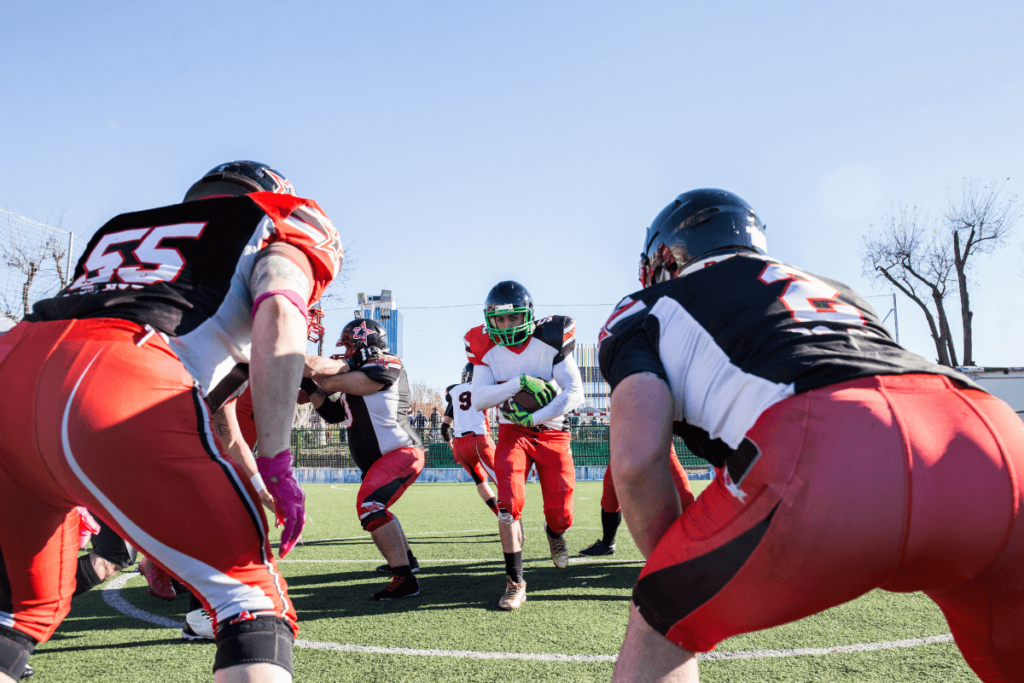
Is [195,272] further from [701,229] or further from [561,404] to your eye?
[561,404]

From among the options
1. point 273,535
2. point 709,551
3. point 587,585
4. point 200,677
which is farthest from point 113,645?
point 273,535

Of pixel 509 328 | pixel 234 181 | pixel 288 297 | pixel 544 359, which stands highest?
pixel 234 181

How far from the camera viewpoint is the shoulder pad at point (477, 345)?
20.1ft

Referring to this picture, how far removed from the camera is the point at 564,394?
568 cm

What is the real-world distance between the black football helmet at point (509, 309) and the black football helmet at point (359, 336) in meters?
1.31

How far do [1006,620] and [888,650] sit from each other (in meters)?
2.21

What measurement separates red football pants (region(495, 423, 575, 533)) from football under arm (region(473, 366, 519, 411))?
9.5 inches

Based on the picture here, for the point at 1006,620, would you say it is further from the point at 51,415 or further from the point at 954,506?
the point at 51,415

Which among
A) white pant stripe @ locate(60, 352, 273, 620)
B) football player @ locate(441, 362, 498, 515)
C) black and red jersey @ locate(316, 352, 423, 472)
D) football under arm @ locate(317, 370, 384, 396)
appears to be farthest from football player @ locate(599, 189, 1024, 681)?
football player @ locate(441, 362, 498, 515)

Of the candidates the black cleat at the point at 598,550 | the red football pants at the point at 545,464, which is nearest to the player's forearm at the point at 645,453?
the red football pants at the point at 545,464

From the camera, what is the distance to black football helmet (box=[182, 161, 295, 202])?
2365 millimetres

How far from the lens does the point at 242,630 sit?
1.63 metres

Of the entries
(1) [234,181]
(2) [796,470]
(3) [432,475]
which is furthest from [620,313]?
(3) [432,475]

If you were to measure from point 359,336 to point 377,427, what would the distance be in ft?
3.08
